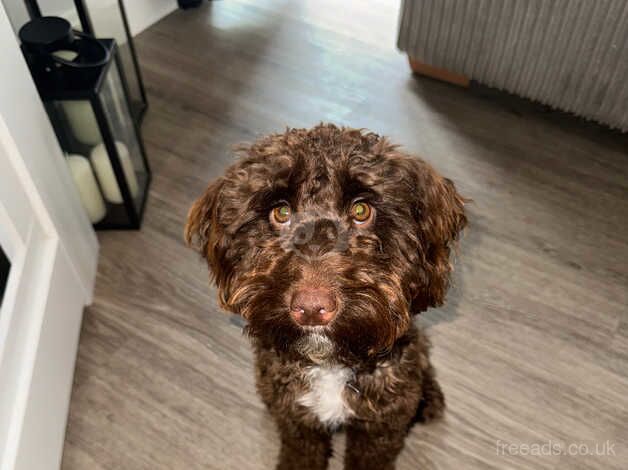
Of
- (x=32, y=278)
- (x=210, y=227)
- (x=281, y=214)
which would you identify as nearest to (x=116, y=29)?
(x=32, y=278)

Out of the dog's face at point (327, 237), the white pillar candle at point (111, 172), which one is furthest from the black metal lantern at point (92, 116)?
the dog's face at point (327, 237)

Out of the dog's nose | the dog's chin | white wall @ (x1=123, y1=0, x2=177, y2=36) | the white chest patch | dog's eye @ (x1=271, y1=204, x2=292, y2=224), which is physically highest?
dog's eye @ (x1=271, y1=204, x2=292, y2=224)

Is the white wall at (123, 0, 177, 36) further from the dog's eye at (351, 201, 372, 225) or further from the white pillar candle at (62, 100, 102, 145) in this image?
the dog's eye at (351, 201, 372, 225)

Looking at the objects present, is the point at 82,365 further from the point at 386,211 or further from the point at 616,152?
the point at 616,152

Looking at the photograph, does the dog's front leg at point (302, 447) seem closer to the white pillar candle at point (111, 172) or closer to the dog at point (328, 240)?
the dog at point (328, 240)

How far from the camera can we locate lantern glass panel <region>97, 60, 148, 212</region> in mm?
1981

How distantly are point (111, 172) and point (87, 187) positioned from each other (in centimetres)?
10

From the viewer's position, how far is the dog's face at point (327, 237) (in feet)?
3.67

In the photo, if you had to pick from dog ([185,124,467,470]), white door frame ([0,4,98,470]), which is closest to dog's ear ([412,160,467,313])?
dog ([185,124,467,470])

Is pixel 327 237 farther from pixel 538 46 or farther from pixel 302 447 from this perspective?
pixel 538 46

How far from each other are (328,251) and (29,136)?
95 cm

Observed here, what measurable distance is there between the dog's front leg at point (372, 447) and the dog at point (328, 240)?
259mm

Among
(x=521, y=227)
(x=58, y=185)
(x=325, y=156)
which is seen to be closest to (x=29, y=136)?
(x=58, y=185)

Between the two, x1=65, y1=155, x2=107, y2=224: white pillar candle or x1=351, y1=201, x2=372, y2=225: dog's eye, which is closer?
x1=351, y1=201, x2=372, y2=225: dog's eye
